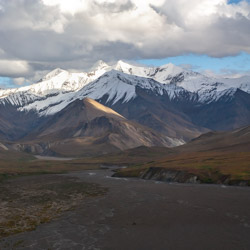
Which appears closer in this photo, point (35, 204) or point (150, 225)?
point (150, 225)

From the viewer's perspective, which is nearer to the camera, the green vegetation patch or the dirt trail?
the dirt trail

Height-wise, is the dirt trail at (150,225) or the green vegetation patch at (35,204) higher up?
the dirt trail at (150,225)

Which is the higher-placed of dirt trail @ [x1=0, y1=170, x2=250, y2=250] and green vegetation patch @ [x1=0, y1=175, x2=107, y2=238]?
dirt trail @ [x1=0, y1=170, x2=250, y2=250]

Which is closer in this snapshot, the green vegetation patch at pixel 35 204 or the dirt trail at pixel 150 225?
the dirt trail at pixel 150 225

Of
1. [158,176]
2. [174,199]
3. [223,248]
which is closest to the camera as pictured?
[223,248]

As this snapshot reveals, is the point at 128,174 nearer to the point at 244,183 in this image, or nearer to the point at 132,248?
the point at 244,183

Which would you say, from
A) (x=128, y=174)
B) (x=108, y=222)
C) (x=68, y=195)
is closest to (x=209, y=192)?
(x=68, y=195)

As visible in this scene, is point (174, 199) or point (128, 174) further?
point (128, 174)

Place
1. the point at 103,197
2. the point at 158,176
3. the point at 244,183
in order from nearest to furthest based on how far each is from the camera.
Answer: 1. the point at 103,197
2. the point at 244,183
3. the point at 158,176
